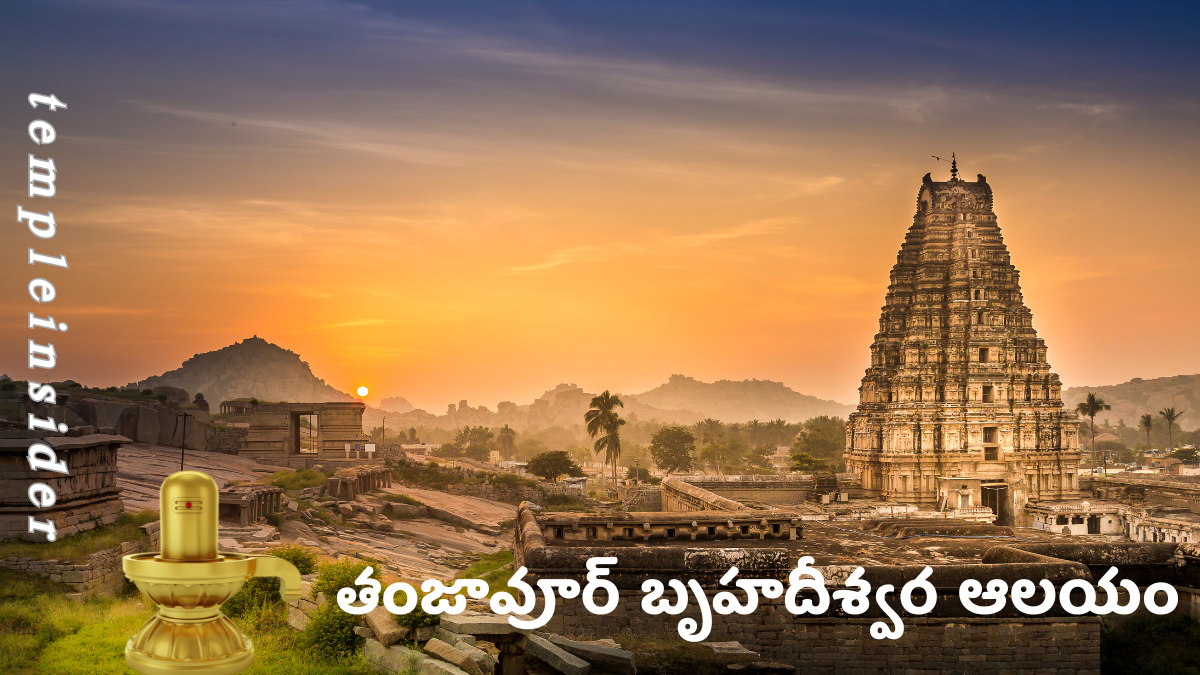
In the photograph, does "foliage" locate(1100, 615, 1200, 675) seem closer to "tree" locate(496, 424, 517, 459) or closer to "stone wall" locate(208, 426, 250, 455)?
"stone wall" locate(208, 426, 250, 455)

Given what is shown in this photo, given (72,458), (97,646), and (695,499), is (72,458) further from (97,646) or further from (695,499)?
(695,499)

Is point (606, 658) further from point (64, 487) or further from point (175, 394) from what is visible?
point (175, 394)

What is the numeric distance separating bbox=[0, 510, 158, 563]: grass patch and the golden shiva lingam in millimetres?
16096

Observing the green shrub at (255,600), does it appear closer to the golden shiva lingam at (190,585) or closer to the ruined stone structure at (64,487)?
the ruined stone structure at (64,487)

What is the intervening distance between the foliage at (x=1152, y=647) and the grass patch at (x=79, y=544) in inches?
761

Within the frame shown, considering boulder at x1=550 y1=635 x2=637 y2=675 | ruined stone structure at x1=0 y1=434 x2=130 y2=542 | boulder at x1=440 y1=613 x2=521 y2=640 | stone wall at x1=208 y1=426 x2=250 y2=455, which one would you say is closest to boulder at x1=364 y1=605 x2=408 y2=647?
boulder at x1=440 y1=613 x2=521 y2=640

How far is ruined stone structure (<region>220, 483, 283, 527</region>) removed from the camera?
2312 centimetres

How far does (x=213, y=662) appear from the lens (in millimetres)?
2564

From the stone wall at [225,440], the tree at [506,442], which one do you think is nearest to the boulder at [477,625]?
the stone wall at [225,440]

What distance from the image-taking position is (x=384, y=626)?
37.6ft

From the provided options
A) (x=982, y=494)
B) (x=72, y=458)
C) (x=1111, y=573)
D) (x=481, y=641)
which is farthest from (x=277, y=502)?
(x=982, y=494)

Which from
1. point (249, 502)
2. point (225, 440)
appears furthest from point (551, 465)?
point (249, 502)

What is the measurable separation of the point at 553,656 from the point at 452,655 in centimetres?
159

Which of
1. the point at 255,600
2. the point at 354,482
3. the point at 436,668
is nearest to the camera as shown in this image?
the point at 436,668
